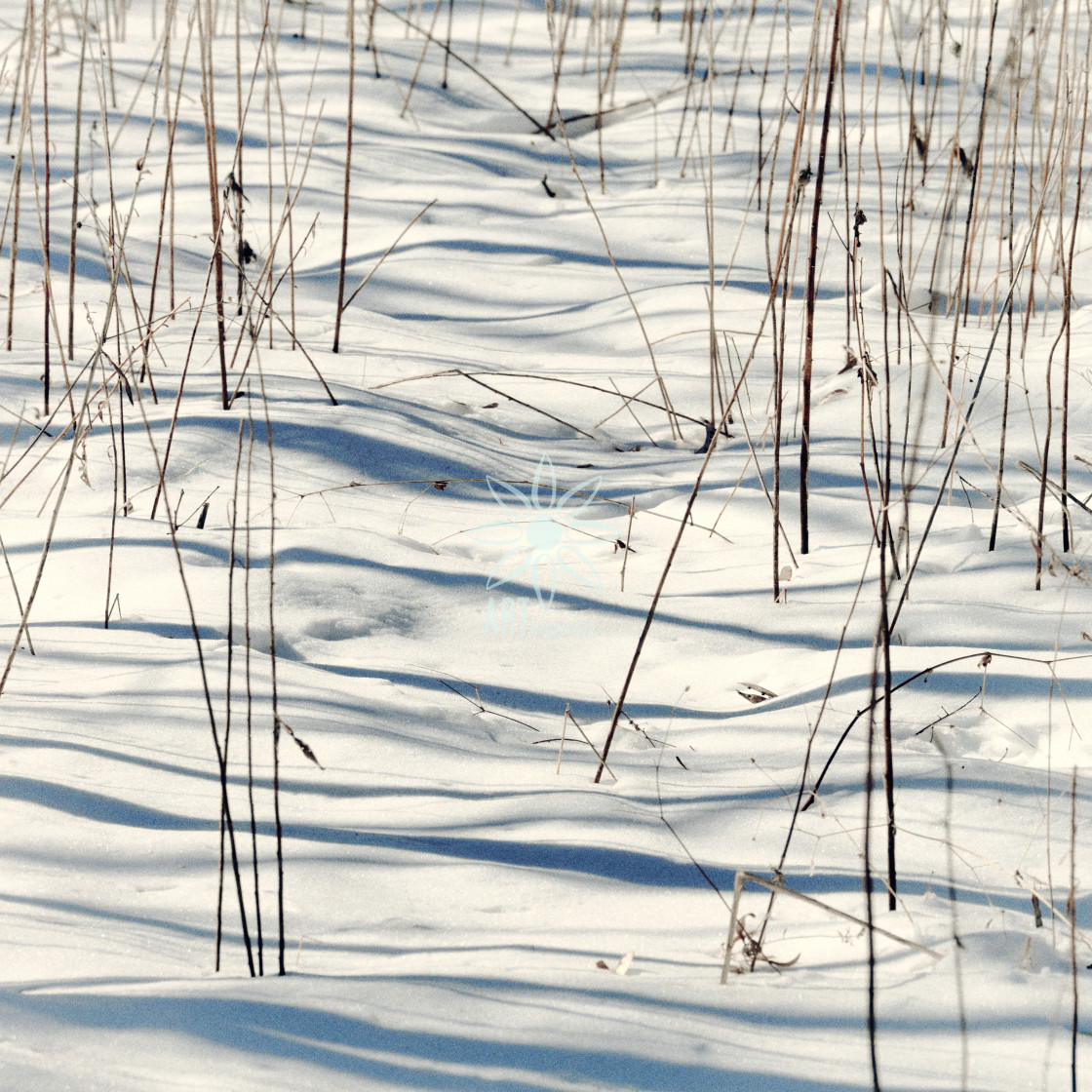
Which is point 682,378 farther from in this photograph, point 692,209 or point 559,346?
point 692,209

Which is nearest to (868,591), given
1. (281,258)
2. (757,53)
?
(281,258)

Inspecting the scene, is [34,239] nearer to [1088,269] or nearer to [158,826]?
[158,826]

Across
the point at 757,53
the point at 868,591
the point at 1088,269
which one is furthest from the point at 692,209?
the point at 868,591

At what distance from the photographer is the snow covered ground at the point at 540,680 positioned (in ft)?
2.32

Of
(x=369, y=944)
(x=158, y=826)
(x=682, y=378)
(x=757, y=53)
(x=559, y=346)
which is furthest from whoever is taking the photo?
(x=757, y=53)

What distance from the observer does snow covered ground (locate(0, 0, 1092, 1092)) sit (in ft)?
2.32

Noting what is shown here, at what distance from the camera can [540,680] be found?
126 centimetres

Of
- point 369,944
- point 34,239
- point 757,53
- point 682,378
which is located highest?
point 757,53

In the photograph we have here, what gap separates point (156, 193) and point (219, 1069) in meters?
2.59

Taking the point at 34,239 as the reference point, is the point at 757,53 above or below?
above

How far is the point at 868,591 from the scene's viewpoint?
135cm

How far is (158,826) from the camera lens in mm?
923

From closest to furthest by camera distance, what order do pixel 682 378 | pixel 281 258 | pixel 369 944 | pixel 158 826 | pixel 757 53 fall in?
1. pixel 369 944
2. pixel 158 826
3. pixel 682 378
4. pixel 281 258
5. pixel 757 53

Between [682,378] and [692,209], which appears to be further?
[692,209]
